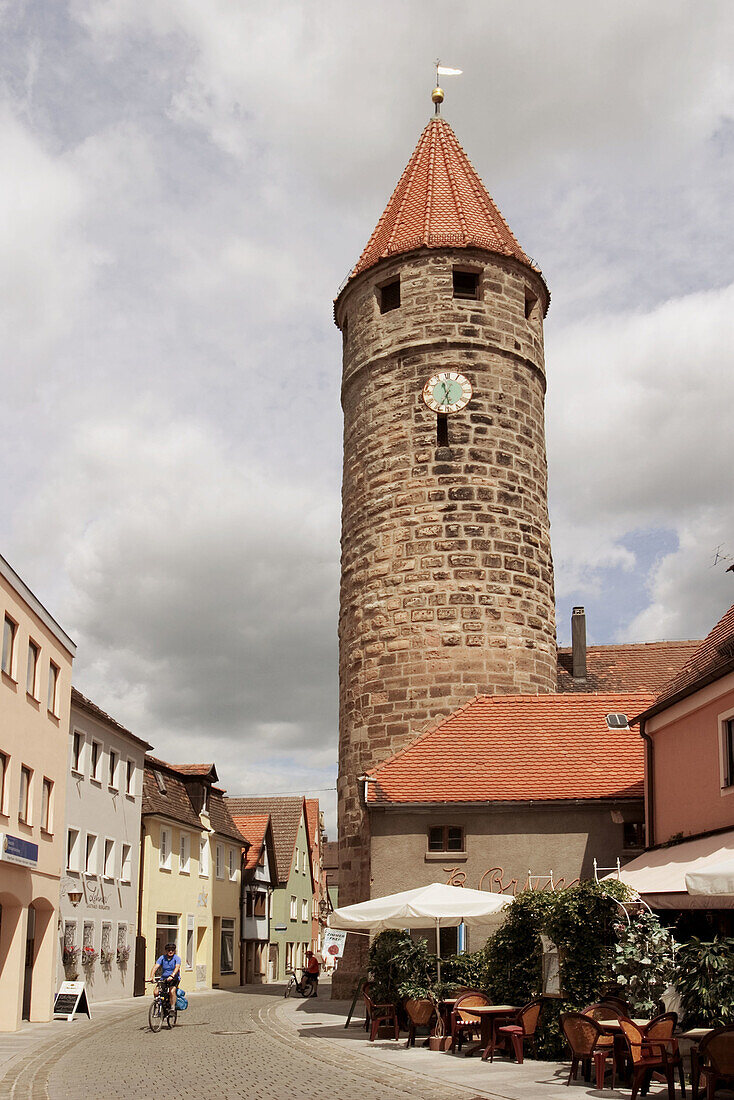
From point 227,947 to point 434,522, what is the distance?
23.9m

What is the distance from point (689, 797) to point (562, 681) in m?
10.5

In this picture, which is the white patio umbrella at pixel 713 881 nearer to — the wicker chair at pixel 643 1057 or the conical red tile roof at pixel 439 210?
the wicker chair at pixel 643 1057

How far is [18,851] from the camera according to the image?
19.0 m

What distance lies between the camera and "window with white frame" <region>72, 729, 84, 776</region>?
27.1 meters

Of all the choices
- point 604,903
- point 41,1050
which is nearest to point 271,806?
point 41,1050

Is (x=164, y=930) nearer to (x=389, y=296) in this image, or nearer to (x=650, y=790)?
(x=389, y=296)

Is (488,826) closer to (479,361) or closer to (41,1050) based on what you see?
(41,1050)

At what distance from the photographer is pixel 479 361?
1002 inches

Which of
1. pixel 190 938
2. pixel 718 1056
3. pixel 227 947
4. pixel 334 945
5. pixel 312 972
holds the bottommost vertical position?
pixel 227 947

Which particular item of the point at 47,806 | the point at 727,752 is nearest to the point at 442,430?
the point at 47,806

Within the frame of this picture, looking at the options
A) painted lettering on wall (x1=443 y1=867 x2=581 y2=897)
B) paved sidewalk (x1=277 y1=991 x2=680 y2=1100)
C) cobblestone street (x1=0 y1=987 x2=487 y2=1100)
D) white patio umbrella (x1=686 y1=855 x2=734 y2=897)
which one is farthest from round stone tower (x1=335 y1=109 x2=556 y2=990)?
white patio umbrella (x1=686 y1=855 x2=734 y2=897)

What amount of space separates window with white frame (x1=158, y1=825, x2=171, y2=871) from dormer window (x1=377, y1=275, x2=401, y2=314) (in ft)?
53.1

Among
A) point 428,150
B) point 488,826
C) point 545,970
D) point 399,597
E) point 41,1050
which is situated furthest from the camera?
point 428,150

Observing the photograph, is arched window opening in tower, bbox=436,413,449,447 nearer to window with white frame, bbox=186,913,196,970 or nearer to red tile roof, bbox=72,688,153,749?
red tile roof, bbox=72,688,153,749
